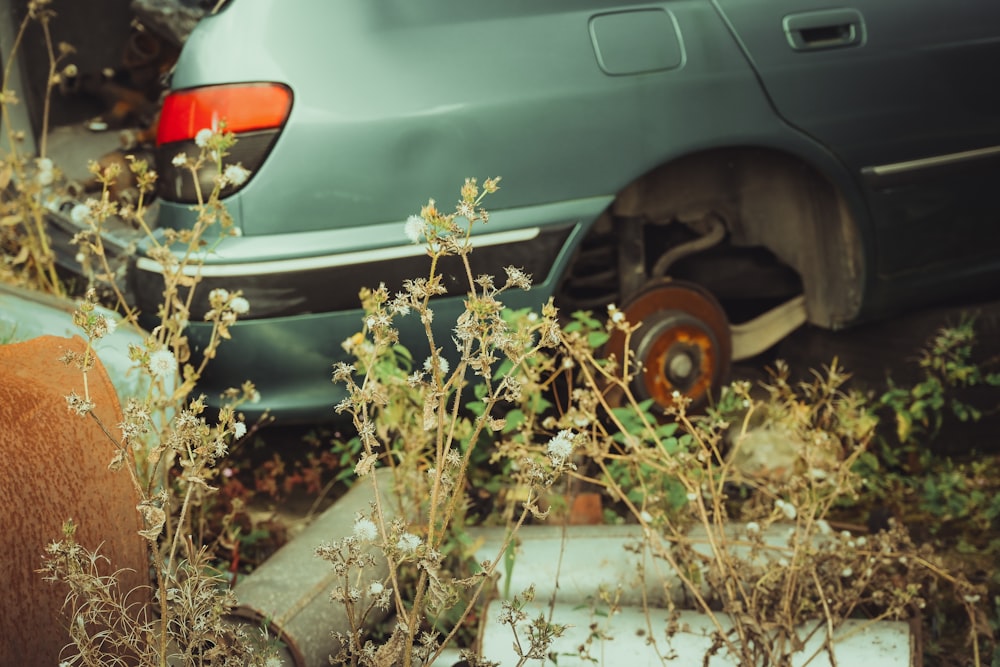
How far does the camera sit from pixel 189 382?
244 cm

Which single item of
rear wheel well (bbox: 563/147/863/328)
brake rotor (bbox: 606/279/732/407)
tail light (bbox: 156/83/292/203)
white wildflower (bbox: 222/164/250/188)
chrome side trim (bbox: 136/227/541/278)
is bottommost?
brake rotor (bbox: 606/279/732/407)

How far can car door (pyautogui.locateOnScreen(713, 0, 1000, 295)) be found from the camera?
320 cm

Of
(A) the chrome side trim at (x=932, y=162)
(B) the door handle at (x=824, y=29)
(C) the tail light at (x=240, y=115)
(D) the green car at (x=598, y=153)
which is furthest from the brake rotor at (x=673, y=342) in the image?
(C) the tail light at (x=240, y=115)

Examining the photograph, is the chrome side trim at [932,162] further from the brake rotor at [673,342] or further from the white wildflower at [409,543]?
the white wildflower at [409,543]

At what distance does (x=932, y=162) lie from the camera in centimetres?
344

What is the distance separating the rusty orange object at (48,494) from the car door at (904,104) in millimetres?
2064

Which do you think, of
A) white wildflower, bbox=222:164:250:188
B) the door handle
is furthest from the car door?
white wildflower, bbox=222:164:250:188

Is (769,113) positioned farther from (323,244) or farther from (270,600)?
(270,600)

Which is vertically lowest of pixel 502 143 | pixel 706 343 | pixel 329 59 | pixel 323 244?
pixel 706 343

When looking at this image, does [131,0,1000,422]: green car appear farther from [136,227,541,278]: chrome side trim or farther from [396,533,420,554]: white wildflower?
[396,533,420,554]: white wildflower

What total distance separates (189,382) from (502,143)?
0.98 metres

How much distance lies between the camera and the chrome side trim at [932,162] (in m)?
3.36

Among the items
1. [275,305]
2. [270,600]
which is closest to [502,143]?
[275,305]

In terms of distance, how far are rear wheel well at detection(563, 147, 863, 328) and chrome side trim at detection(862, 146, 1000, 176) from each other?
0.14m
